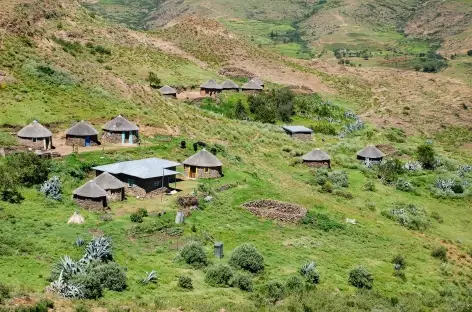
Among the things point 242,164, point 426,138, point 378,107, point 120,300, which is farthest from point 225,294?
point 378,107

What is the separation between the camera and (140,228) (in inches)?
1336

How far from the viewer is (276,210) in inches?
1597

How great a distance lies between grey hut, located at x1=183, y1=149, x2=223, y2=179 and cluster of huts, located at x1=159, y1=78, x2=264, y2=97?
25657 millimetres

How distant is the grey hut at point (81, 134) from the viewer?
154 ft

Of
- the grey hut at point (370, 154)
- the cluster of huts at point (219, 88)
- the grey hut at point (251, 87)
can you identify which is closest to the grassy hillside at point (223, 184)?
the grey hut at point (370, 154)

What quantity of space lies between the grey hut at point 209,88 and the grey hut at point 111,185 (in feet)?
120

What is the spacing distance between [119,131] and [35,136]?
266 inches

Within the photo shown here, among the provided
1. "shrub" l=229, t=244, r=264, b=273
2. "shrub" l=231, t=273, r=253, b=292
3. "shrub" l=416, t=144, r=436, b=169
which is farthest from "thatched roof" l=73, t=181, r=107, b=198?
"shrub" l=416, t=144, r=436, b=169

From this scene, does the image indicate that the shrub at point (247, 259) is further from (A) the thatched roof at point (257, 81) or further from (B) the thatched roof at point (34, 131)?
(A) the thatched roof at point (257, 81)

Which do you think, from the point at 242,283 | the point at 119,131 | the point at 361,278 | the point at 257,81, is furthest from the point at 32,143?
the point at 257,81

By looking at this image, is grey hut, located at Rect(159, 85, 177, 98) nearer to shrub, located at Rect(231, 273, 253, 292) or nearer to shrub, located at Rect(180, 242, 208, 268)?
shrub, located at Rect(180, 242, 208, 268)

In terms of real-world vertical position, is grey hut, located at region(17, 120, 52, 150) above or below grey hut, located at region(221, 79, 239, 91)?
below

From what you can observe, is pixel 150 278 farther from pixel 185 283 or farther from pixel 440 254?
pixel 440 254

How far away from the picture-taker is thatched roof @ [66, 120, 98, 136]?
46969 millimetres
